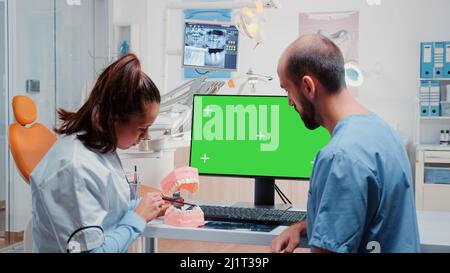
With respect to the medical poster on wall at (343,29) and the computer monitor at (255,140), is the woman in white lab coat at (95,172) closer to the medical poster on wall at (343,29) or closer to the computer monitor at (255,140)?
the computer monitor at (255,140)

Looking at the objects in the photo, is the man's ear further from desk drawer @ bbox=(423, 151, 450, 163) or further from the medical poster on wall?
the medical poster on wall

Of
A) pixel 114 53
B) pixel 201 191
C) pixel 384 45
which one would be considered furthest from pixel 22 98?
pixel 384 45

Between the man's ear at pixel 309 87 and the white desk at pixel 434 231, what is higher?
the man's ear at pixel 309 87

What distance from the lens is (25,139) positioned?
3.51 metres

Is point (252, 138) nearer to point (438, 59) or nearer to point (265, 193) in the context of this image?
point (265, 193)

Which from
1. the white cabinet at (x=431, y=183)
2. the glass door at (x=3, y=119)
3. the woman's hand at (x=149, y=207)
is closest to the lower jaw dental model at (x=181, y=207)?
the woman's hand at (x=149, y=207)

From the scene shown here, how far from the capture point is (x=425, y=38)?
502 centimetres

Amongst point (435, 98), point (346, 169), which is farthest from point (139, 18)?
point (346, 169)

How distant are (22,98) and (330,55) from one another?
8.92 ft

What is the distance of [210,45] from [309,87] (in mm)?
1704

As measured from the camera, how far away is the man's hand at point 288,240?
1.54 metres

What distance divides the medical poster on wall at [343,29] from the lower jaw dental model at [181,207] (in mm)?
3615

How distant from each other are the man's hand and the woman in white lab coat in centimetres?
38

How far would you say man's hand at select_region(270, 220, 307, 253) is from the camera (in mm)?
1538
